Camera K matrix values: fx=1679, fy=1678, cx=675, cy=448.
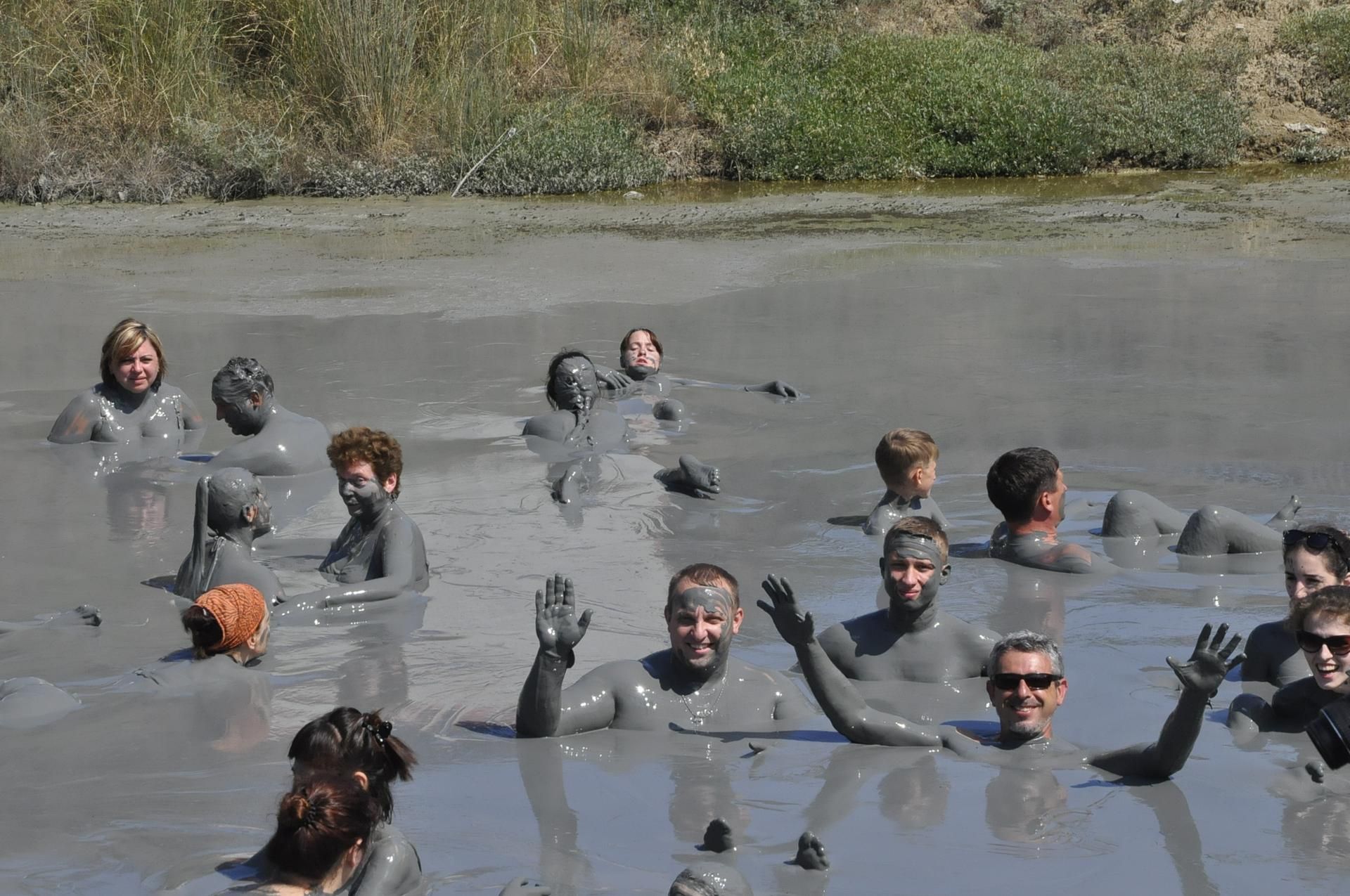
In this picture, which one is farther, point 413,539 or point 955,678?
point 413,539

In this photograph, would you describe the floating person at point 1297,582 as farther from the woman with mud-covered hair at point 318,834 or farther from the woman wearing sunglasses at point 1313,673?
the woman with mud-covered hair at point 318,834

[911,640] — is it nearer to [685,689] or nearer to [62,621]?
[685,689]

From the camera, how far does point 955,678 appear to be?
6348mm

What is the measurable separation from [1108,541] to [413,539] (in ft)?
10.9

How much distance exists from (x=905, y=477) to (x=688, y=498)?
1.43 meters

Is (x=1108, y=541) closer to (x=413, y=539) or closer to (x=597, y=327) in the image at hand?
(x=413, y=539)

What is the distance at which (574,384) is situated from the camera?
9.99 m

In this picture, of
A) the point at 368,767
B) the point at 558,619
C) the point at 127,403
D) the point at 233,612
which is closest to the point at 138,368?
the point at 127,403

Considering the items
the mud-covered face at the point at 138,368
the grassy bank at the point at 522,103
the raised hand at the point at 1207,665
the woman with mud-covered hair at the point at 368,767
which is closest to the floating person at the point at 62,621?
the woman with mud-covered hair at the point at 368,767

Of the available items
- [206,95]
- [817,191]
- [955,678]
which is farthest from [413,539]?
[206,95]

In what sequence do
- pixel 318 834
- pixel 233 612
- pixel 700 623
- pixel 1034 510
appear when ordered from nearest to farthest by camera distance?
pixel 318 834 < pixel 700 623 < pixel 233 612 < pixel 1034 510

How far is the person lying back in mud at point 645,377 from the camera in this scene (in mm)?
11164

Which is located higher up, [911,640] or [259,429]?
[259,429]

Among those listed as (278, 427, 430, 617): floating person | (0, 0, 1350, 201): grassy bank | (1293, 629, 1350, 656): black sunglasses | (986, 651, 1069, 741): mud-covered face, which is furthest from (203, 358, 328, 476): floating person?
(0, 0, 1350, 201): grassy bank
